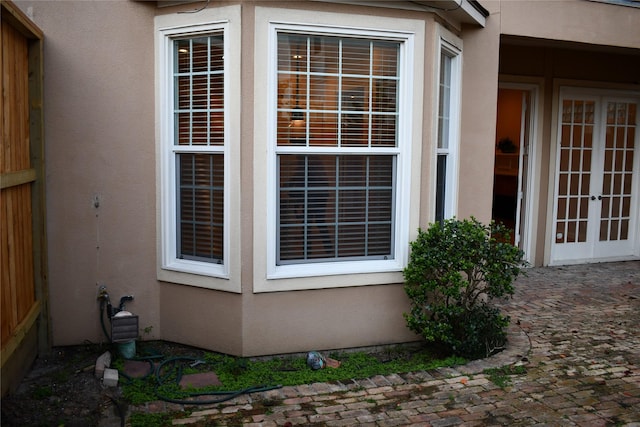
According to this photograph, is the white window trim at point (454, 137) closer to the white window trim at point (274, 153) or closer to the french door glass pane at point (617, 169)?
the white window trim at point (274, 153)

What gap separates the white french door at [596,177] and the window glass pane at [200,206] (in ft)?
19.0

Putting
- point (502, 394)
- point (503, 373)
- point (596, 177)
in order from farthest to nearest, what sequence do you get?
point (596, 177), point (503, 373), point (502, 394)

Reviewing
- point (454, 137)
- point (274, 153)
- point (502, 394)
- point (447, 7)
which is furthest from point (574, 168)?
point (274, 153)

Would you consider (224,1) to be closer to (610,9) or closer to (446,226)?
(446,226)

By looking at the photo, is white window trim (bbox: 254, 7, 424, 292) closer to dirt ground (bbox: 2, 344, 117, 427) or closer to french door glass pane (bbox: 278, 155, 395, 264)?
french door glass pane (bbox: 278, 155, 395, 264)

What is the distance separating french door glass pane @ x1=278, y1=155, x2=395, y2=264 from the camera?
522 cm

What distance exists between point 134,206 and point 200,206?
59 cm

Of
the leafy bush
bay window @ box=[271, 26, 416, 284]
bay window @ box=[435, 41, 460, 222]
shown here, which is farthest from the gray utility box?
bay window @ box=[435, 41, 460, 222]

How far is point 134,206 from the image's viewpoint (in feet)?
17.6

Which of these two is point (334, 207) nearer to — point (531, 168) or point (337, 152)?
point (337, 152)

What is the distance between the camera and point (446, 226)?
541 cm

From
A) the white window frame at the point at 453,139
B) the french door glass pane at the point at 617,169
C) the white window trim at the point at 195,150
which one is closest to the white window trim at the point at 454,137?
the white window frame at the point at 453,139

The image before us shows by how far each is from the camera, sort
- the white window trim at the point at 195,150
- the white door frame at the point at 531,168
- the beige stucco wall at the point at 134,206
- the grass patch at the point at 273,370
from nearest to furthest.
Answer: the grass patch at the point at 273,370, the white window trim at the point at 195,150, the beige stucco wall at the point at 134,206, the white door frame at the point at 531,168

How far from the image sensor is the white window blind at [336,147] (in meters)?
5.14
